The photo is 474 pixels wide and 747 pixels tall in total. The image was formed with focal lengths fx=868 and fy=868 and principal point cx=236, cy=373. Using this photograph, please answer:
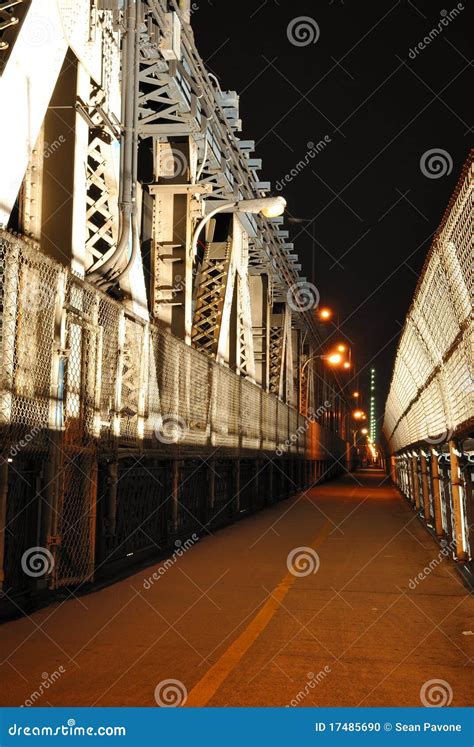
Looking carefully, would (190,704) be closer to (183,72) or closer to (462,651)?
(462,651)

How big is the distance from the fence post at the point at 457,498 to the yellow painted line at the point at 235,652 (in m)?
2.21

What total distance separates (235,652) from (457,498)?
489 cm

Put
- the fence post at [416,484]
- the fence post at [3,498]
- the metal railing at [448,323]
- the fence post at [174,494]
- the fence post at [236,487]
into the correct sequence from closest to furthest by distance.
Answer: the fence post at [3,498]
the metal railing at [448,323]
the fence post at [174,494]
the fence post at [236,487]
the fence post at [416,484]

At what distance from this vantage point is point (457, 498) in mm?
10359

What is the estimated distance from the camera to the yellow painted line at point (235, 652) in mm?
5074

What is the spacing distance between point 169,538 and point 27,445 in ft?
17.9

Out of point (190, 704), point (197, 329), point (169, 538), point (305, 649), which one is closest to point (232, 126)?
point (197, 329)

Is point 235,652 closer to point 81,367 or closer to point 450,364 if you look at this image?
point 81,367

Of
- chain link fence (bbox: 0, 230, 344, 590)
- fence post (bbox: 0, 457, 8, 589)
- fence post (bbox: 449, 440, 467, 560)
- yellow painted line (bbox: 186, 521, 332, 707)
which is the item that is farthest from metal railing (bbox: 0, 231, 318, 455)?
fence post (bbox: 449, 440, 467, 560)

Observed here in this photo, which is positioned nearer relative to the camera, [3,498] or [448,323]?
[3,498]

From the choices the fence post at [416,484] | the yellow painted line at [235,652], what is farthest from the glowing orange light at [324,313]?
the yellow painted line at [235,652]

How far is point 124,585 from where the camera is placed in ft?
30.4

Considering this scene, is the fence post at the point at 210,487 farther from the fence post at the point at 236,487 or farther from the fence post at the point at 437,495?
the fence post at the point at 437,495

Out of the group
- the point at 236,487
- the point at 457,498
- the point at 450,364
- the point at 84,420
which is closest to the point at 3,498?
the point at 84,420
